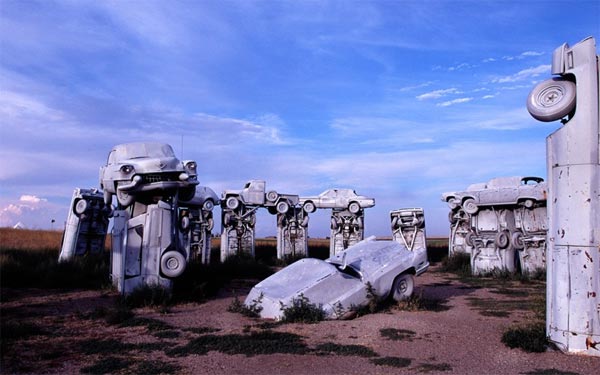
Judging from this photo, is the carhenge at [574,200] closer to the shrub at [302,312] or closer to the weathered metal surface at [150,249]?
the shrub at [302,312]

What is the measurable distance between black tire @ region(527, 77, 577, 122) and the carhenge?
13 mm

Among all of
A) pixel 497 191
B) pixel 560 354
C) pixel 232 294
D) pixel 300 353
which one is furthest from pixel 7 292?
pixel 497 191

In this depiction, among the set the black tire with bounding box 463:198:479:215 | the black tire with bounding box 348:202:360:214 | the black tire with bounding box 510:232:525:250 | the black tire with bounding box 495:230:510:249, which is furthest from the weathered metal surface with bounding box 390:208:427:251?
the black tire with bounding box 510:232:525:250

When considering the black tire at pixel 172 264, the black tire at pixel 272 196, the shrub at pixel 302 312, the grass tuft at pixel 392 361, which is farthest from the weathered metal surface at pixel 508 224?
the grass tuft at pixel 392 361

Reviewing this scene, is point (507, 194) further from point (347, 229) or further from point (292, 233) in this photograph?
point (292, 233)

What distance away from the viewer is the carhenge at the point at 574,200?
7.49 m

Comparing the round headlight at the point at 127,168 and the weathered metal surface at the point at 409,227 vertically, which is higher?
the round headlight at the point at 127,168

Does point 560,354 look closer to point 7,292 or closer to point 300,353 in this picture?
point 300,353

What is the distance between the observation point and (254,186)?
81.7 feet

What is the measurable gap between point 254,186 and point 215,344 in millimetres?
16966

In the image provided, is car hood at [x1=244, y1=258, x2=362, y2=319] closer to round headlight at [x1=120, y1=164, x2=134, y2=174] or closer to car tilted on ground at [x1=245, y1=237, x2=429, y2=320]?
car tilted on ground at [x1=245, y1=237, x2=429, y2=320]

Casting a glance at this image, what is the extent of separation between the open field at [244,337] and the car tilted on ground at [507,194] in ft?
15.2

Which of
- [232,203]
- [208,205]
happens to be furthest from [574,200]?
[232,203]

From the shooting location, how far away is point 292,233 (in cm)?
2566
